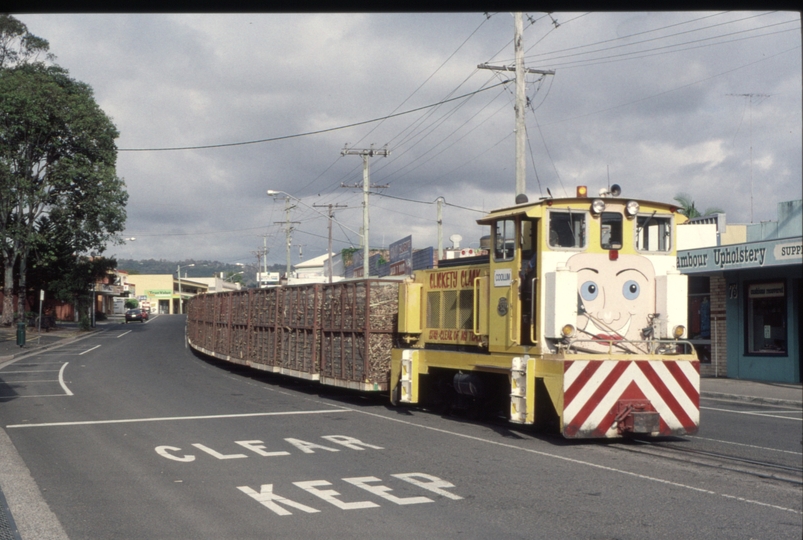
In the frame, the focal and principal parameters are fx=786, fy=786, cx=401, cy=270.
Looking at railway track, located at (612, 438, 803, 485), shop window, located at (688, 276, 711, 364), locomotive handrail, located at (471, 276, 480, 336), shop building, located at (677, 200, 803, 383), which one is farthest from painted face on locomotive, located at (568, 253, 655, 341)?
shop window, located at (688, 276, 711, 364)

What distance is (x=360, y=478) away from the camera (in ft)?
28.0

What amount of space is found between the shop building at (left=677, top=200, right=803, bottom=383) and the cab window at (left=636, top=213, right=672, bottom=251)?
30.1 feet

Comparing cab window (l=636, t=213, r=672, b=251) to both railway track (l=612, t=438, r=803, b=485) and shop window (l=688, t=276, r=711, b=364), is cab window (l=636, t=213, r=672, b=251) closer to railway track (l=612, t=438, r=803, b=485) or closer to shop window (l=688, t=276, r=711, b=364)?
railway track (l=612, t=438, r=803, b=485)

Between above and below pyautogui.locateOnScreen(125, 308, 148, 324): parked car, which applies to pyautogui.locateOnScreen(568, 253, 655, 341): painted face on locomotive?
above

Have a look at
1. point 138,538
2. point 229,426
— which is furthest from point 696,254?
point 138,538

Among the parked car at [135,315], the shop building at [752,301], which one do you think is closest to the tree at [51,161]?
the parked car at [135,315]

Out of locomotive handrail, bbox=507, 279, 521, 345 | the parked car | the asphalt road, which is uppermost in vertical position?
locomotive handrail, bbox=507, 279, 521, 345

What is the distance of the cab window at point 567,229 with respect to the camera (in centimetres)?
1120

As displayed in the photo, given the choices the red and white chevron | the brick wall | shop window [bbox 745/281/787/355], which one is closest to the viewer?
the red and white chevron

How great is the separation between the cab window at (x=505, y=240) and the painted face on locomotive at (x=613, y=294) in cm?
99

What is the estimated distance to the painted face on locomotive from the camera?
36.8ft

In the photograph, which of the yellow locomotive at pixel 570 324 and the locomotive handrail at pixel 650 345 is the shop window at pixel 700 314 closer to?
the yellow locomotive at pixel 570 324

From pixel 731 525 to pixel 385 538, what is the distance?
9.51ft

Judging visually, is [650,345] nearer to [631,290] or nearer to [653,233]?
[631,290]
